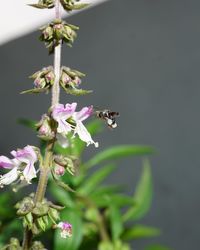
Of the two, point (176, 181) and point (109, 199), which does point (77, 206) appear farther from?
point (176, 181)

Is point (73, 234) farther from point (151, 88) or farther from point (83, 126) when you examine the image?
point (151, 88)

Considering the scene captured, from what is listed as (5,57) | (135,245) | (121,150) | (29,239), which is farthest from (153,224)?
(29,239)

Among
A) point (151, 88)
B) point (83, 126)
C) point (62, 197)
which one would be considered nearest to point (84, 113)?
point (83, 126)

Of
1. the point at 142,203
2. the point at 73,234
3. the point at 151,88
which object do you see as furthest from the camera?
the point at 151,88

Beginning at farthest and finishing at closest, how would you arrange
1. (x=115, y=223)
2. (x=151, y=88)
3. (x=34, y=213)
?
(x=151, y=88) → (x=115, y=223) → (x=34, y=213)

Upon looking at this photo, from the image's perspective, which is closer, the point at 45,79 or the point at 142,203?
the point at 45,79
